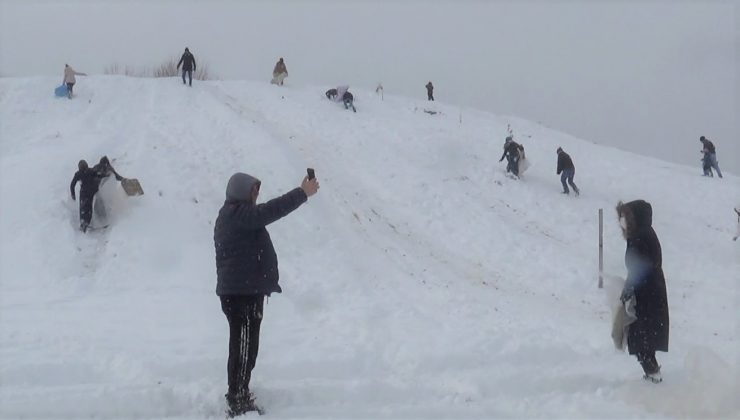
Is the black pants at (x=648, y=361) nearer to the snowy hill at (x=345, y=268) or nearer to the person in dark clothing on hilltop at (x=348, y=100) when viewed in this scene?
the snowy hill at (x=345, y=268)

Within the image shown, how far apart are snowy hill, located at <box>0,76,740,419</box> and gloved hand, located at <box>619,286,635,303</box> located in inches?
29.2

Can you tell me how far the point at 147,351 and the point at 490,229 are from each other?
33.1ft

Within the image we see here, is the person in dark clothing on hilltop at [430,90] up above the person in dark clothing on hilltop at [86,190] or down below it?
above

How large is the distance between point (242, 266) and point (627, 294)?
3729 mm

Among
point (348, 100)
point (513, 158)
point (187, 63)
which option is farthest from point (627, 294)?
point (187, 63)

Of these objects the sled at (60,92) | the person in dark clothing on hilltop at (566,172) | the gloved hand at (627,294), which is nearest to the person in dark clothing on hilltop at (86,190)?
the gloved hand at (627,294)

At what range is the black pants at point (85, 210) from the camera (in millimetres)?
12245

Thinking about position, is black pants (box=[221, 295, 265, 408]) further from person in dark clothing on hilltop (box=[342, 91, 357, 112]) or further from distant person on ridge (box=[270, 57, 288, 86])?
distant person on ridge (box=[270, 57, 288, 86])

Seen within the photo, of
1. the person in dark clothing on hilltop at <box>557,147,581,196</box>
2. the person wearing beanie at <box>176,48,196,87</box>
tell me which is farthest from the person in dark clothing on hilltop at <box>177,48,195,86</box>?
the person in dark clothing on hilltop at <box>557,147,581,196</box>

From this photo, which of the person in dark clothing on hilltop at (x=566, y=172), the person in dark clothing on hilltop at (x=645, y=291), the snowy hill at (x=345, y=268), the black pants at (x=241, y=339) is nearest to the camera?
the black pants at (x=241, y=339)

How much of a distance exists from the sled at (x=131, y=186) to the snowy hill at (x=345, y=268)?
0.17m

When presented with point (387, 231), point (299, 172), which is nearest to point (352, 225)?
point (387, 231)

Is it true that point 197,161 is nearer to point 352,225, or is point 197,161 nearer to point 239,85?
point 352,225

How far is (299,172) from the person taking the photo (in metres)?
16.7
